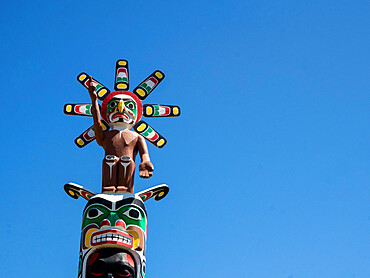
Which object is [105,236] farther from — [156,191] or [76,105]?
[76,105]

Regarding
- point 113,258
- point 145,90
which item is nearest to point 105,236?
point 113,258

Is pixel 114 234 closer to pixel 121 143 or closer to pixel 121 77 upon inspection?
pixel 121 143

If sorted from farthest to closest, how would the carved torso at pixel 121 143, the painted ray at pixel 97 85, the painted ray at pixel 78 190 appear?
the painted ray at pixel 97 85 → the carved torso at pixel 121 143 → the painted ray at pixel 78 190

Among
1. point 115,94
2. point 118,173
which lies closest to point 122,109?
point 115,94

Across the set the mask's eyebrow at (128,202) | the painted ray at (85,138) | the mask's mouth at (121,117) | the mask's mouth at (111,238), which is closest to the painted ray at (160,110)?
the mask's mouth at (121,117)

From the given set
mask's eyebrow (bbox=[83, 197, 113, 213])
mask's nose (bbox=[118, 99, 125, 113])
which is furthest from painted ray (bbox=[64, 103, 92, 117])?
mask's eyebrow (bbox=[83, 197, 113, 213])

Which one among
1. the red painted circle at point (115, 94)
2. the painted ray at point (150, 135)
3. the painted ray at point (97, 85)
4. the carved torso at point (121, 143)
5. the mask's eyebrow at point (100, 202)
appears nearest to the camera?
the mask's eyebrow at point (100, 202)

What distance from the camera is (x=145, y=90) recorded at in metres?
13.2

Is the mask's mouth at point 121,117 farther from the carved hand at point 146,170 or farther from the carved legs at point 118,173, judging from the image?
the carved hand at point 146,170

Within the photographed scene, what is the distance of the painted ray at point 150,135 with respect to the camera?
12.7 metres

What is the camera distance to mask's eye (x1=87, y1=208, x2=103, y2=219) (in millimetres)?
10289

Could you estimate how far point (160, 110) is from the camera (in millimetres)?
12992

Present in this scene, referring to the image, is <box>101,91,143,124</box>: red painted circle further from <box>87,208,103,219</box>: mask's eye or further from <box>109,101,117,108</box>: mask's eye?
<box>87,208,103,219</box>: mask's eye

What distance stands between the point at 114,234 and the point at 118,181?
1.63 m
